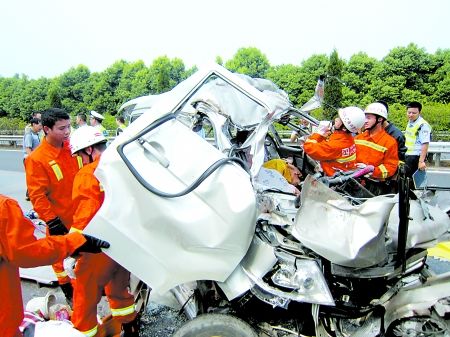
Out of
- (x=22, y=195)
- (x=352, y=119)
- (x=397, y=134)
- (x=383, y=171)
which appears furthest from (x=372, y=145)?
(x=22, y=195)

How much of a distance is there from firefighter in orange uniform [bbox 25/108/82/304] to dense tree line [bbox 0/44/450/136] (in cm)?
1077

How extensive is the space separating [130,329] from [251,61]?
27654mm

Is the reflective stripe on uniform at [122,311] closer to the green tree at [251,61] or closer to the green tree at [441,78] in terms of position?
the green tree at [441,78]

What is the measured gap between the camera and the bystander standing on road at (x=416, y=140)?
21.8ft

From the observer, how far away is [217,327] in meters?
2.60

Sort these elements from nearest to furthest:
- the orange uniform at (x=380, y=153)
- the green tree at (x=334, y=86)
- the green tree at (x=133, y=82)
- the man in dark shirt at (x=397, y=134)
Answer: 1. the orange uniform at (x=380, y=153)
2. the man in dark shirt at (x=397, y=134)
3. the green tree at (x=334, y=86)
4. the green tree at (x=133, y=82)

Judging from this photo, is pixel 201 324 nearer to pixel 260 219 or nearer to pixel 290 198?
pixel 260 219

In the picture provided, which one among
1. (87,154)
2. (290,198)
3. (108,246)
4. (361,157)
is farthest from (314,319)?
(361,157)

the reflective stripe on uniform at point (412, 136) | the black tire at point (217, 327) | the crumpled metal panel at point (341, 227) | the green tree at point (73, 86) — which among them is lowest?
the green tree at point (73, 86)

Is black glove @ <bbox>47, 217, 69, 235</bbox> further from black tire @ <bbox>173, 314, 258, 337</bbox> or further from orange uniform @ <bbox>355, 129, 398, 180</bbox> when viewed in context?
orange uniform @ <bbox>355, 129, 398, 180</bbox>

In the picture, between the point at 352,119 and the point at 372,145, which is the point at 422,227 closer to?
the point at 352,119

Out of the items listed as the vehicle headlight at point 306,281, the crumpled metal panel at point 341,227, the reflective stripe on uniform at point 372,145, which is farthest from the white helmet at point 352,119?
the vehicle headlight at point 306,281

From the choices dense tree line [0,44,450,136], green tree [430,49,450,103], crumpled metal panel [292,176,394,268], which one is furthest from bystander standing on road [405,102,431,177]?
green tree [430,49,450,103]

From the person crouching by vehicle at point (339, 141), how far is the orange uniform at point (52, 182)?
7.24 feet
